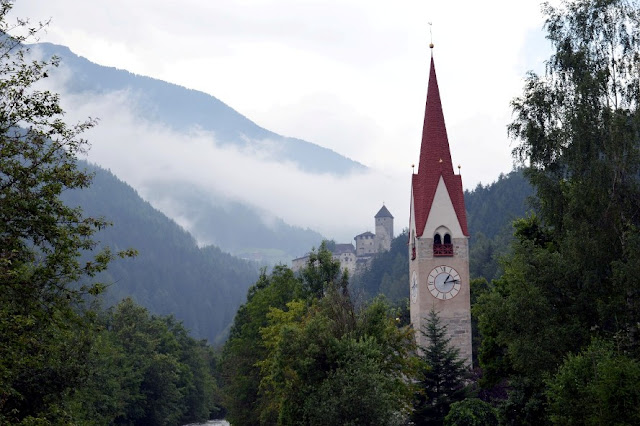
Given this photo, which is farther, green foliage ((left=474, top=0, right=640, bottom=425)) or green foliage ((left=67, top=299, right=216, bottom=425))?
green foliage ((left=67, top=299, right=216, bottom=425))

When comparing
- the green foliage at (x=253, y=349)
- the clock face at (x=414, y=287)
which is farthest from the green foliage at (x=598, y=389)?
the clock face at (x=414, y=287)

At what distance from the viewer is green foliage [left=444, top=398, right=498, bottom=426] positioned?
135ft

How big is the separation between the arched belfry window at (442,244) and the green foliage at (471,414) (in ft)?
51.7

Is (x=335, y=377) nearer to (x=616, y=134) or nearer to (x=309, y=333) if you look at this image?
(x=309, y=333)

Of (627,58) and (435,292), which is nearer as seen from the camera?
(627,58)

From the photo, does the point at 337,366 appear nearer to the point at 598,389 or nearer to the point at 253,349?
the point at 598,389

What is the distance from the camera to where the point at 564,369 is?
29.5 metres

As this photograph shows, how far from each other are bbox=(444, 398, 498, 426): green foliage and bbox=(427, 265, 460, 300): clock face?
553 inches

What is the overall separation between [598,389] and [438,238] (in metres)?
31.8

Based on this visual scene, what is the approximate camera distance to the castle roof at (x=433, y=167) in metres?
58.3

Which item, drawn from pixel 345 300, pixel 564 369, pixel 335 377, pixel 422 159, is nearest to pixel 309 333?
pixel 335 377

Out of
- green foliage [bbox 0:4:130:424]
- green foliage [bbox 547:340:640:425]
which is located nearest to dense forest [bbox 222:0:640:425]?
green foliage [bbox 547:340:640:425]

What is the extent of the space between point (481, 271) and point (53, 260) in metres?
127

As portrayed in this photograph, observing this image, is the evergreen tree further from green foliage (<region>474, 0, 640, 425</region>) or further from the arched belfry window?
the arched belfry window
